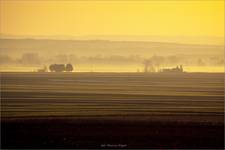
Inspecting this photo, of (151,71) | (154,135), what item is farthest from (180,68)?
(154,135)

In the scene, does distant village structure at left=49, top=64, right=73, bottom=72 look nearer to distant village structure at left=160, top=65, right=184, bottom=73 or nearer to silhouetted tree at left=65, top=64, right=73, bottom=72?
silhouetted tree at left=65, top=64, right=73, bottom=72

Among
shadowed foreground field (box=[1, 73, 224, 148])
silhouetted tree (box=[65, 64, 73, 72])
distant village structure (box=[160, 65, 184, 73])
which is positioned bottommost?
shadowed foreground field (box=[1, 73, 224, 148])

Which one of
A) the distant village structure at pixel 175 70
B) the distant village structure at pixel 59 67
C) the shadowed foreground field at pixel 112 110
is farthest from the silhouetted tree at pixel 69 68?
the distant village structure at pixel 175 70

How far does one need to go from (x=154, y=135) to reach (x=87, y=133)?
72cm

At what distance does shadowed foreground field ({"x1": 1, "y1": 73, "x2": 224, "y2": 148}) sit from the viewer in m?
5.25

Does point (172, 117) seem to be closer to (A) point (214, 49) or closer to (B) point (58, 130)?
(A) point (214, 49)

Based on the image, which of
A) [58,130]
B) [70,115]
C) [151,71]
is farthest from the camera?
[151,71]

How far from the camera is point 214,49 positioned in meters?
6.32

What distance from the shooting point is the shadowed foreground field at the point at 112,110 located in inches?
207

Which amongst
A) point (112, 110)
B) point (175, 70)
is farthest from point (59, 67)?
point (175, 70)

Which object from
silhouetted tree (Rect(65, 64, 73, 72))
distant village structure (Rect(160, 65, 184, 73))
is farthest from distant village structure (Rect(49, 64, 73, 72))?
distant village structure (Rect(160, 65, 184, 73))

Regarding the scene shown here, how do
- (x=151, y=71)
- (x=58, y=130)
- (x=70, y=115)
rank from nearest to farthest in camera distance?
(x=58, y=130) → (x=70, y=115) → (x=151, y=71)

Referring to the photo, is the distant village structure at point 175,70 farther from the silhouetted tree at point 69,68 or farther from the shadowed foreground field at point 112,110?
the silhouetted tree at point 69,68

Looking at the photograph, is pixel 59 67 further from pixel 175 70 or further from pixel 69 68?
pixel 175 70
